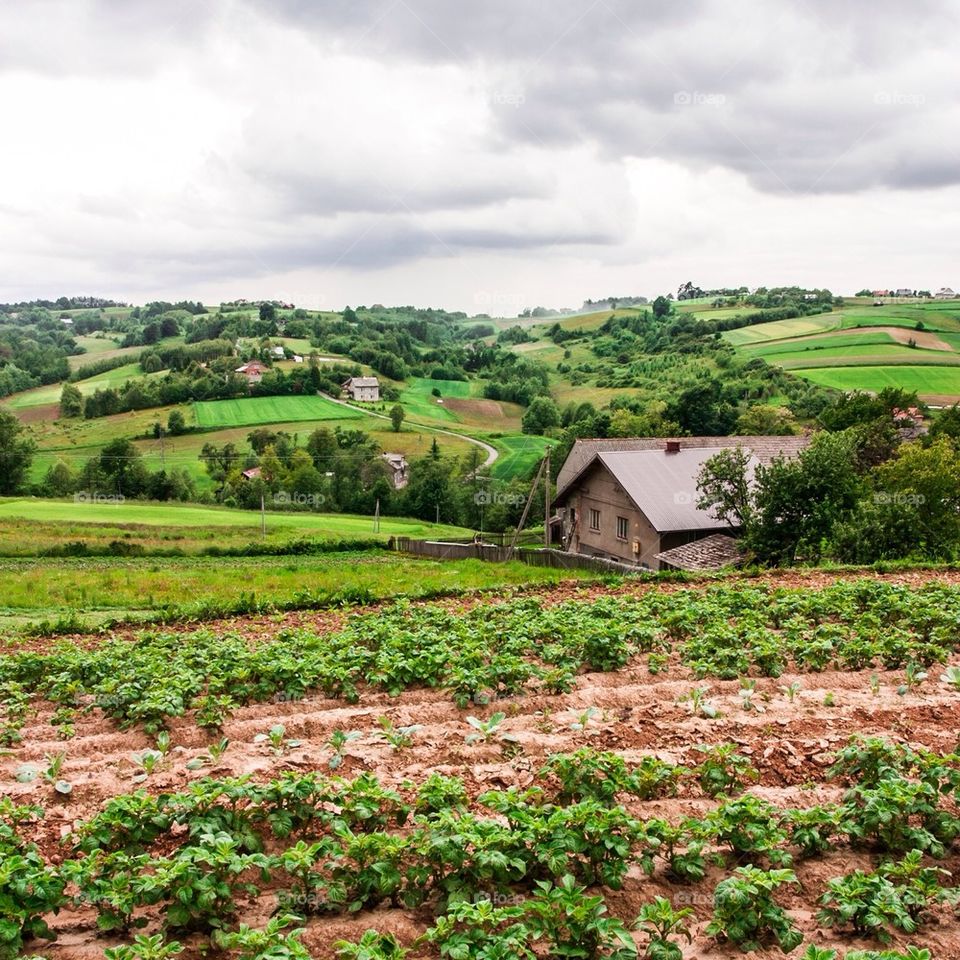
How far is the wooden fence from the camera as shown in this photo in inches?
1220

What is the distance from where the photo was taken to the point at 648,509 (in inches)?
1404

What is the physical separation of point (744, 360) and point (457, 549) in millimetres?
74910

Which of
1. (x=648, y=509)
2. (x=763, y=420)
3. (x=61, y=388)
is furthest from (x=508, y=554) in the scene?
(x=61, y=388)

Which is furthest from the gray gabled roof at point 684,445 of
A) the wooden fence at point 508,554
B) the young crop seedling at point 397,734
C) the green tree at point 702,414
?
the young crop seedling at point 397,734

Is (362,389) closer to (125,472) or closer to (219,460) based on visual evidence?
(219,460)

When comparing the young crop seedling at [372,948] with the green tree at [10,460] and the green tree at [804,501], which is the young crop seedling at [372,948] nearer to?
the green tree at [804,501]

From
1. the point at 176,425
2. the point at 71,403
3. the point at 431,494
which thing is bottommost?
the point at 431,494

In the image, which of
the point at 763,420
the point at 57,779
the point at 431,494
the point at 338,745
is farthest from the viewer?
the point at 763,420

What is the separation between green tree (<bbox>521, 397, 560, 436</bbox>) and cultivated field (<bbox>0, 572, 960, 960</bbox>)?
86475 mm

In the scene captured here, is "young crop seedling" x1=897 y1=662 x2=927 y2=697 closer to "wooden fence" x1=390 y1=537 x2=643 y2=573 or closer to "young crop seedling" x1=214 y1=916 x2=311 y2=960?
"young crop seedling" x1=214 y1=916 x2=311 y2=960

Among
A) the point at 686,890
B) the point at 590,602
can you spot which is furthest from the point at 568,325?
the point at 686,890

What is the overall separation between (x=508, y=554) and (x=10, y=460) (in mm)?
56883

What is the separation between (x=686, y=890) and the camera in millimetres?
5773

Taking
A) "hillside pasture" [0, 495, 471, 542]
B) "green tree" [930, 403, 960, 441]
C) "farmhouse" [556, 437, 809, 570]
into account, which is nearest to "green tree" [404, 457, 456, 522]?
"hillside pasture" [0, 495, 471, 542]
